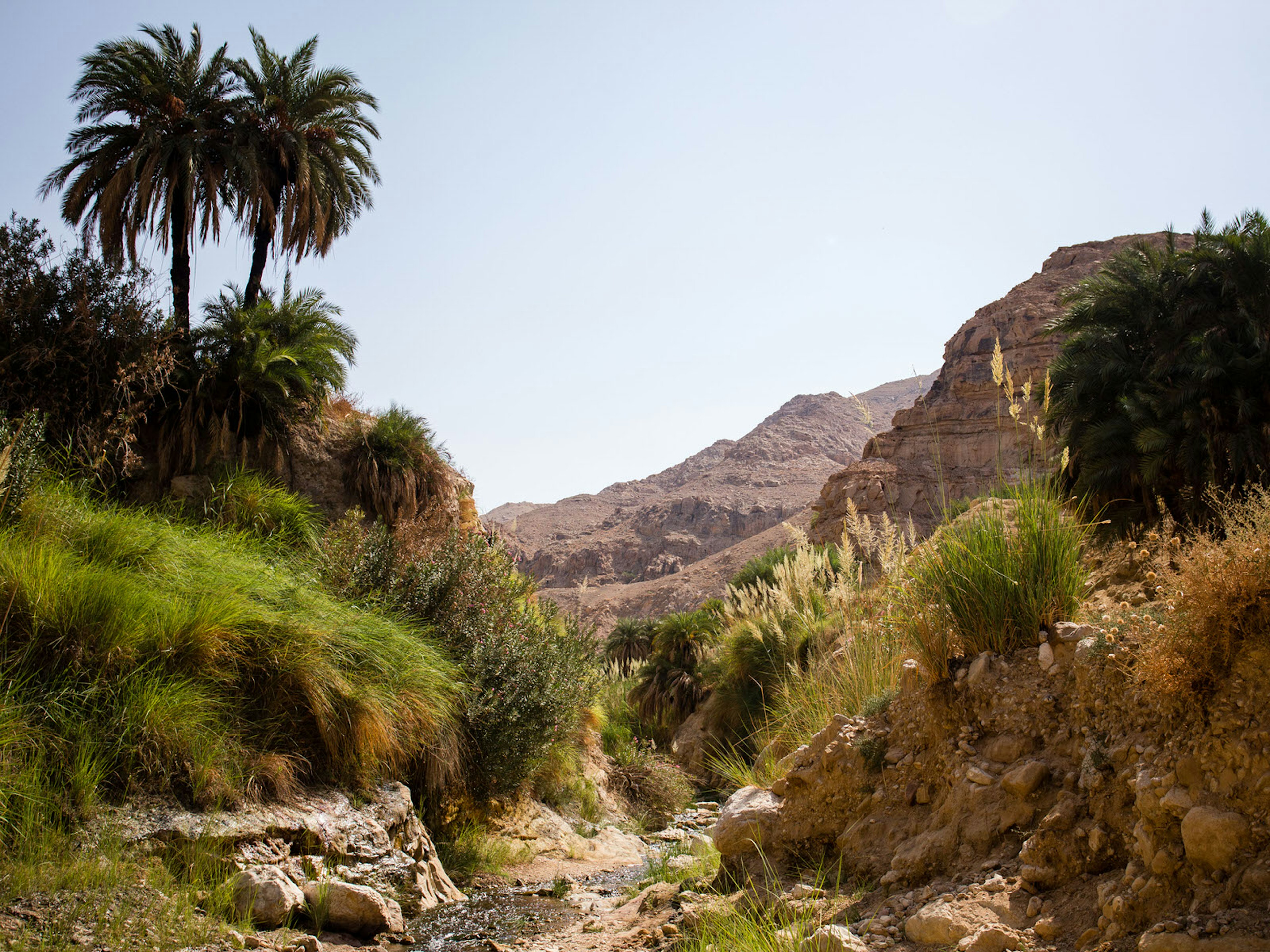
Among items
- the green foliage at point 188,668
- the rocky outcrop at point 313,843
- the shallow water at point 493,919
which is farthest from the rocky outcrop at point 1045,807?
the green foliage at point 188,668

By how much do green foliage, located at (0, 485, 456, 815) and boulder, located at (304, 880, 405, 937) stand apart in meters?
0.82

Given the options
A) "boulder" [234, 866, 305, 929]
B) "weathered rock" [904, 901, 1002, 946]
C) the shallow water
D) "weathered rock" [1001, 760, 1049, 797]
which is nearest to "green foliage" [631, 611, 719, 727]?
the shallow water

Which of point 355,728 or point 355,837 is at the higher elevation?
point 355,728

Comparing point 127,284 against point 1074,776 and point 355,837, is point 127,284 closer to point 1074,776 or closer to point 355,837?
point 355,837

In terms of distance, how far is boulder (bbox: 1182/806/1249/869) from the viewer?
9.21 feet

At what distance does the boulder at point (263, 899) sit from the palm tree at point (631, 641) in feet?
73.0

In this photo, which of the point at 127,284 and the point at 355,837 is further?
the point at 127,284

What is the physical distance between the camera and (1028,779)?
3.97 m

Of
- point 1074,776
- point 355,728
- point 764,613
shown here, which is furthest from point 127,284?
point 1074,776

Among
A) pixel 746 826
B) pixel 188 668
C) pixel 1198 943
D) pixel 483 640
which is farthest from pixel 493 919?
pixel 1198 943

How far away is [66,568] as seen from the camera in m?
5.66

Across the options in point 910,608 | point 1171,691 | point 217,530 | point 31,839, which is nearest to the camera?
point 1171,691

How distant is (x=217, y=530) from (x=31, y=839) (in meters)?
5.76

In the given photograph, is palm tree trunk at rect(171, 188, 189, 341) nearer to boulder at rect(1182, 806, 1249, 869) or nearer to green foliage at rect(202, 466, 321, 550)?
green foliage at rect(202, 466, 321, 550)
